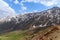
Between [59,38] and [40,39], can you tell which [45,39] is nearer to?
[40,39]

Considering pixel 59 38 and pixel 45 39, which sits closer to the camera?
pixel 59 38

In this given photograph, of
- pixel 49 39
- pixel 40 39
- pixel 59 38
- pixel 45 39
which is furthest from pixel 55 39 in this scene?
pixel 40 39

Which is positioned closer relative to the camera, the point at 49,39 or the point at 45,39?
the point at 49,39

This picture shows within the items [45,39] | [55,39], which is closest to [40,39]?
[45,39]

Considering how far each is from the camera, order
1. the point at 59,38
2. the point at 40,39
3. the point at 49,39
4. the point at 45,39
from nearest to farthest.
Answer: the point at 59,38, the point at 49,39, the point at 45,39, the point at 40,39

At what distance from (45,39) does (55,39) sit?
20243 millimetres

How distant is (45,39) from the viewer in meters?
126

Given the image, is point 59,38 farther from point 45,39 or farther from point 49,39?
point 45,39

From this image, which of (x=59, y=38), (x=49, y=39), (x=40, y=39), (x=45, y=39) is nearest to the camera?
(x=59, y=38)

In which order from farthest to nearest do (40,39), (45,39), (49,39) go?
(40,39)
(45,39)
(49,39)

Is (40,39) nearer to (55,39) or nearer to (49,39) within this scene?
(49,39)

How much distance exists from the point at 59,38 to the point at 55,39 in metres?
2.92

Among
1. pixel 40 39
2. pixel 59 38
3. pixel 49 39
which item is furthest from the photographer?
pixel 40 39

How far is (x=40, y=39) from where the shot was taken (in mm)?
138125
